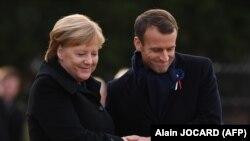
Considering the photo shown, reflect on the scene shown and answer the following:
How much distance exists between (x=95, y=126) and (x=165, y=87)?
1.81 ft

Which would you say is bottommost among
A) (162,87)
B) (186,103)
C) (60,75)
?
(186,103)

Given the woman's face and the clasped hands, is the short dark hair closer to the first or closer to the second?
the woman's face

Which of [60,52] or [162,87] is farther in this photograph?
[162,87]

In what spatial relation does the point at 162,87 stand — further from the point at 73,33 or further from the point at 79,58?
the point at 73,33

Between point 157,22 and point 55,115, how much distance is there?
34.8 inches

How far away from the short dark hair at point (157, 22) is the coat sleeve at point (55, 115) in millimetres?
684

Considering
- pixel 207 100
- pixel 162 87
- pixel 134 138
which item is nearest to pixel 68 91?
pixel 134 138

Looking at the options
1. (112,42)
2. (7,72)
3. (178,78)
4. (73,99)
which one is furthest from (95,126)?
(112,42)

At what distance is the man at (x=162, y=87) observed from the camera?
5.93 m

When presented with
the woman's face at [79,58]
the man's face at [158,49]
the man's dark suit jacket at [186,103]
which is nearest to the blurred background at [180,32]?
the man's dark suit jacket at [186,103]

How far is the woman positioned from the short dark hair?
31cm

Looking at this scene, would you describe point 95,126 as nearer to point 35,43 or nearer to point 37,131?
point 37,131

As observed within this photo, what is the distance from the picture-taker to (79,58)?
227 inches

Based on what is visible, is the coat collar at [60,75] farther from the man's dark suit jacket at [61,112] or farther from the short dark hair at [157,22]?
the short dark hair at [157,22]
